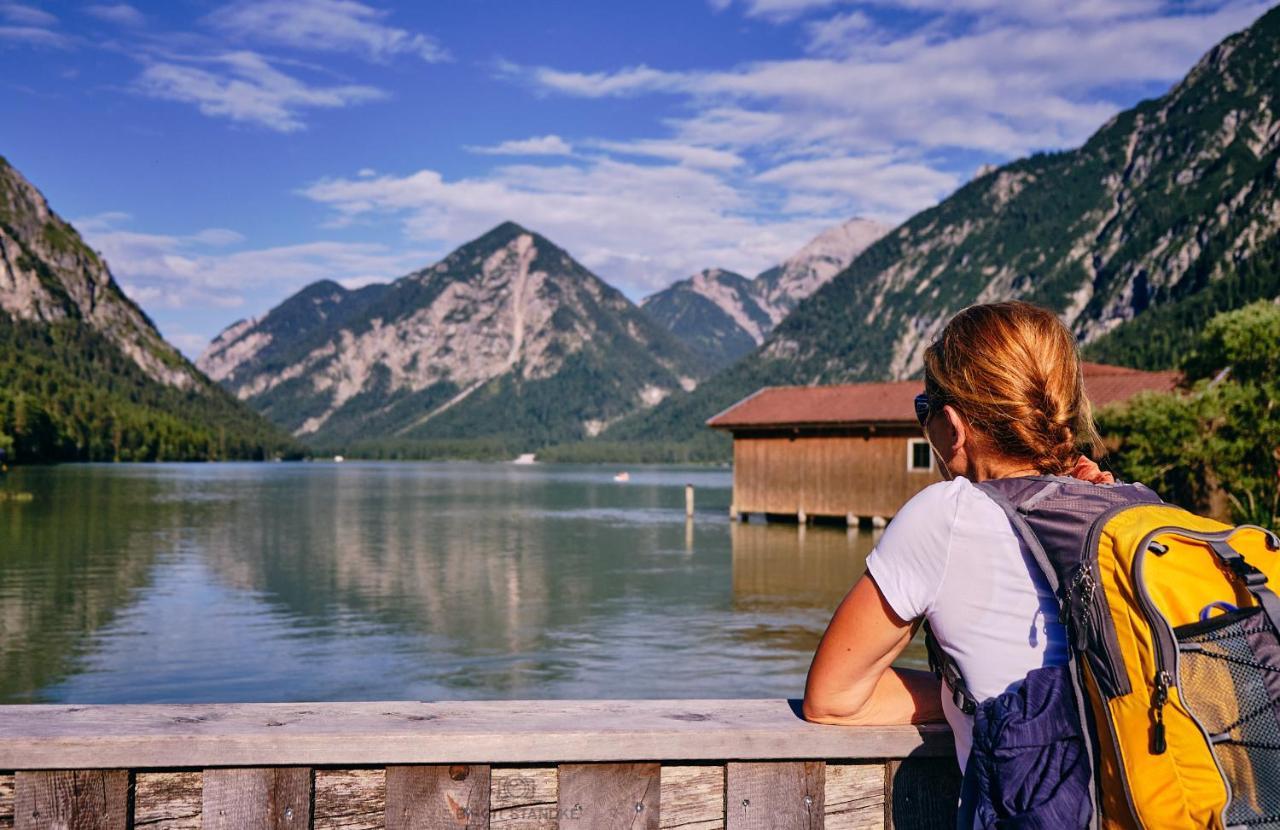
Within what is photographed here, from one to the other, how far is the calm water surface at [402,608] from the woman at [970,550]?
1254 cm

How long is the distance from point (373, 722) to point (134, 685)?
15172mm

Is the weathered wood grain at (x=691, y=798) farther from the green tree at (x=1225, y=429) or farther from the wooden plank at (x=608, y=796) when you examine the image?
the green tree at (x=1225, y=429)

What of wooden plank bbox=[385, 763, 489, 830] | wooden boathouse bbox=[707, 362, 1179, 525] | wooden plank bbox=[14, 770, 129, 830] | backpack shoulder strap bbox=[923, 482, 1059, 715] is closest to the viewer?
backpack shoulder strap bbox=[923, 482, 1059, 715]

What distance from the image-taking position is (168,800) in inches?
106

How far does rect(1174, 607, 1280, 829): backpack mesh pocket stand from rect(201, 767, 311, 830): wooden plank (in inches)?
76.6

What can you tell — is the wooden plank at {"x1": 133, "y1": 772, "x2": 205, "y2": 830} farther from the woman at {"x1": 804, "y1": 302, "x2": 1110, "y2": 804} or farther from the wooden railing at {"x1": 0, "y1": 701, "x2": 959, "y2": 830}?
the woman at {"x1": 804, "y1": 302, "x2": 1110, "y2": 804}

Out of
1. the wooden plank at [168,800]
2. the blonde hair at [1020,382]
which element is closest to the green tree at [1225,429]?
the blonde hair at [1020,382]

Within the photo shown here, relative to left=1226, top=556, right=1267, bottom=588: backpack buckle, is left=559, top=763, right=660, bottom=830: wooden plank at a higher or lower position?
lower

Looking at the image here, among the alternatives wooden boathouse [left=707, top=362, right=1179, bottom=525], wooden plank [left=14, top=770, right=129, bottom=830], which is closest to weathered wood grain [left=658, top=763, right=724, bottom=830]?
wooden plank [left=14, top=770, right=129, bottom=830]

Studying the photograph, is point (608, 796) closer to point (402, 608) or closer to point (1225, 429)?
point (402, 608)

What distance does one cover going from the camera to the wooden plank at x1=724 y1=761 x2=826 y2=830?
2.81 metres

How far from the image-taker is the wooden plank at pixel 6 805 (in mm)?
2623

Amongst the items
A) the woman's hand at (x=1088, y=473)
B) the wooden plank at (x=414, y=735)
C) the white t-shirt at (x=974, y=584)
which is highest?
the woman's hand at (x=1088, y=473)

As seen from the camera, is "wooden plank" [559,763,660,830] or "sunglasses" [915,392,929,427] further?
"sunglasses" [915,392,929,427]
